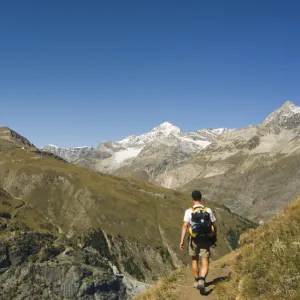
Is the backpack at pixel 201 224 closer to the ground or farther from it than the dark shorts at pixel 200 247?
farther from it

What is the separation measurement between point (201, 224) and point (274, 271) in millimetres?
4709

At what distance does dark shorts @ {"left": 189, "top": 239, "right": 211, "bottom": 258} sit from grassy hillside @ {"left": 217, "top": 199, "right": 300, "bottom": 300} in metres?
1.46

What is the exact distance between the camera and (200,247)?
55.1 feet

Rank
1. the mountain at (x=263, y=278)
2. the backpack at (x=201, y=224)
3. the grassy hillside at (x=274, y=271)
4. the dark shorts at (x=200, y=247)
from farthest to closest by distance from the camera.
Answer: the dark shorts at (x=200, y=247) → the backpack at (x=201, y=224) → the mountain at (x=263, y=278) → the grassy hillside at (x=274, y=271)

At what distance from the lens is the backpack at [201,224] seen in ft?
53.4

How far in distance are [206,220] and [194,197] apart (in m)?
1.53

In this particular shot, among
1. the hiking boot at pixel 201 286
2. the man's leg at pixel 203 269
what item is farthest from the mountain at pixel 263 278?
the man's leg at pixel 203 269

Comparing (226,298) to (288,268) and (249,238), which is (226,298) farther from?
(249,238)

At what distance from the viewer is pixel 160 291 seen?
60.5ft

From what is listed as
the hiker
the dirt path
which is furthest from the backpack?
the dirt path

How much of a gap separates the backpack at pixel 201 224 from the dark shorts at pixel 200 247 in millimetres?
339

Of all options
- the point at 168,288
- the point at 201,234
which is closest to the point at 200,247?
the point at 201,234

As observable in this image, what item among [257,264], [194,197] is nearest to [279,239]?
[257,264]

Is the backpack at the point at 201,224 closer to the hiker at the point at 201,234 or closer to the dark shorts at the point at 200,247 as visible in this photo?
the hiker at the point at 201,234
